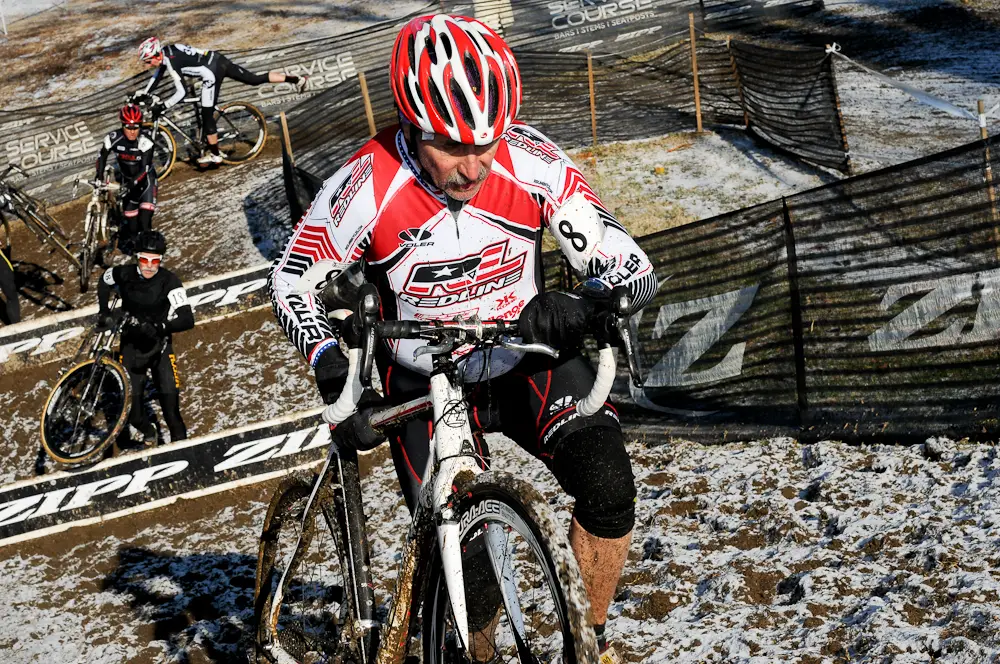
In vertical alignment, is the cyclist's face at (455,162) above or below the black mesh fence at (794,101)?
above

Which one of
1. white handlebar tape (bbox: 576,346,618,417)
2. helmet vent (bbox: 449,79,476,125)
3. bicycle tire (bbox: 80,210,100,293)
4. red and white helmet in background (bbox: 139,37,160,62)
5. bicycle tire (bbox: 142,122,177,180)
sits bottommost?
bicycle tire (bbox: 80,210,100,293)

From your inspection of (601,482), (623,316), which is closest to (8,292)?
(601,482)

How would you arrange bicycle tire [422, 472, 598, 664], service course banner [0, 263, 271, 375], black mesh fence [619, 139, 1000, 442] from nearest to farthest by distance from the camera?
bicycle tire [422, 472, 598, 664]
black mesh fence [619, 139, 1000, 442]
service course banner [0, 263, 271, 375]

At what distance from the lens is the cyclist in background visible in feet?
44.4

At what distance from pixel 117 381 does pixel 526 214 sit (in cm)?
A: 802

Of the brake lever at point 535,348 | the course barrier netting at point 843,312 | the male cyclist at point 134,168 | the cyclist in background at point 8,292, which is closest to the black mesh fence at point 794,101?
the course barrier netting at point 843,312

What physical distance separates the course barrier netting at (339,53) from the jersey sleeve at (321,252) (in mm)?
17007

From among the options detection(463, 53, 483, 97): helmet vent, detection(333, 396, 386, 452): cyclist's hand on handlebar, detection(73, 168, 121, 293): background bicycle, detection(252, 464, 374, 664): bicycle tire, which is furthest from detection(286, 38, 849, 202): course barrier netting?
detection(463, 53, 483, 97): helmet vent

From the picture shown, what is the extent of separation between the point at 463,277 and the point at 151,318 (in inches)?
291

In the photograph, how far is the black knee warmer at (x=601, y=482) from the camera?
146 inches

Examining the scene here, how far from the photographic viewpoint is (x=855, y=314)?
7.30m

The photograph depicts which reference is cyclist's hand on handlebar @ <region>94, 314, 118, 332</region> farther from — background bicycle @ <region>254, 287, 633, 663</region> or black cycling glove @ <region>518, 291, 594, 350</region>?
black cycling glove @ <region>518, 291, 594, 350</region>

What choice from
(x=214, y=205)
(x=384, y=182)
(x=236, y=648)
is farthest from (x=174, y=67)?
(x=384, y=182)

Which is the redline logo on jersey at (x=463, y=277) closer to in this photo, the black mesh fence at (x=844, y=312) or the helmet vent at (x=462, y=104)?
the helmet vent at (x=462, y=104)
